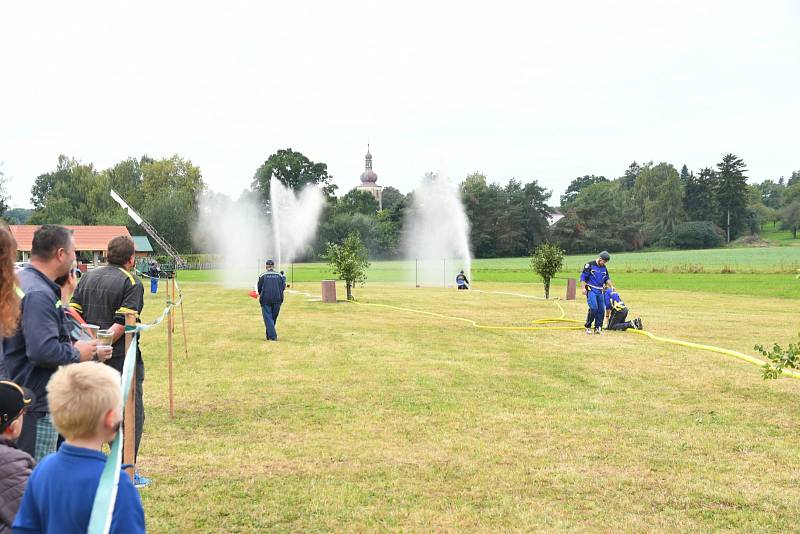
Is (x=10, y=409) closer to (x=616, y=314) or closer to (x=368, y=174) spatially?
(x=616, y=314)

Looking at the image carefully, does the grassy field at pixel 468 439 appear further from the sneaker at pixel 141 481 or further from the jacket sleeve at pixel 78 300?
the jacket sleeve at pixel 78 300

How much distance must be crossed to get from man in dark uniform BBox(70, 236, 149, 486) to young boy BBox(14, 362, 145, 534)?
3.36 meters

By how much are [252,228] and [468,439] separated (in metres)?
65.1

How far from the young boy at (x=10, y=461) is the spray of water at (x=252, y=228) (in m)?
42.1

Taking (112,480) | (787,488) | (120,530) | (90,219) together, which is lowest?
A: (787,488)

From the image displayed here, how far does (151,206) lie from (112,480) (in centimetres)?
8099

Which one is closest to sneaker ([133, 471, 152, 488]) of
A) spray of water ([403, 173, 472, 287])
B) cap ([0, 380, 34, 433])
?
cap ([0, 380, 34, 433])

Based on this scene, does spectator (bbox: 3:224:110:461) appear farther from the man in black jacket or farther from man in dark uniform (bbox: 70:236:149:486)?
man in dark uniform (bbox: 70:236:149:486)

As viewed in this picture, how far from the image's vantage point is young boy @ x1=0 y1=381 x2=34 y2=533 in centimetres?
308

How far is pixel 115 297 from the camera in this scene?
605cm

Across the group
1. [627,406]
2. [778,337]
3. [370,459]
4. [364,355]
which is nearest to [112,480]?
[370,459]

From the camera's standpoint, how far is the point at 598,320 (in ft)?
55.2

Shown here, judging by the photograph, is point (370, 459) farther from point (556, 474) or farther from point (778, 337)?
point (778, 337)

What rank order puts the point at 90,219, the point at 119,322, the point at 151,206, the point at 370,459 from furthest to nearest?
the point at 90,219, the point at 151,206, the point at 370,459, the point at 119,322
